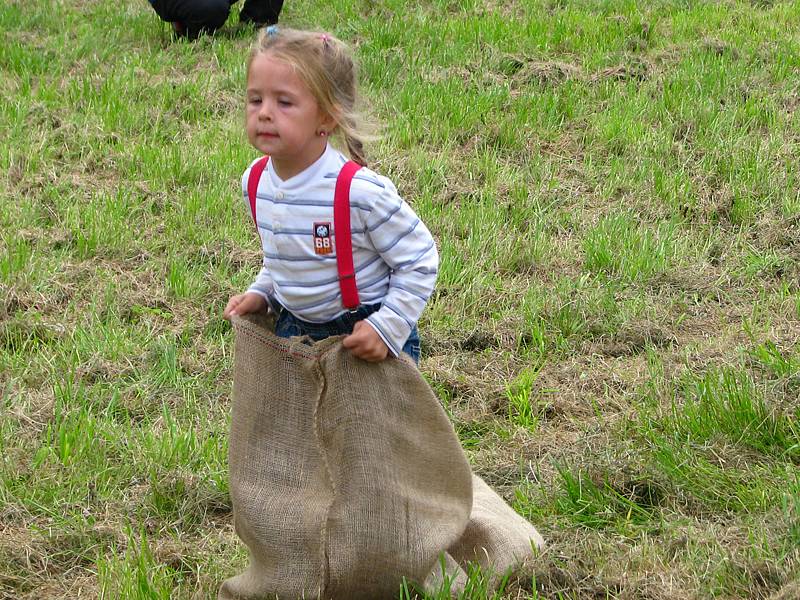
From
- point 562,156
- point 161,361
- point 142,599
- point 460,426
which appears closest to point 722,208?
point 562,156

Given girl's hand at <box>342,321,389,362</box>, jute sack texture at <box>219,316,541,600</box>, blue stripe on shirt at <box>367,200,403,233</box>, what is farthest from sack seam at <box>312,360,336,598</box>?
blue stripe on shirt at <box>367,200,403,233</box>

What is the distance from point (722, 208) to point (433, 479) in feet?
10.7

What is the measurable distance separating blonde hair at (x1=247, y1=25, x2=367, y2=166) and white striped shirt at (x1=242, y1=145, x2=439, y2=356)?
9 centimetres

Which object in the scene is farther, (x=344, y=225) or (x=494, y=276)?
(x=494, y=276)

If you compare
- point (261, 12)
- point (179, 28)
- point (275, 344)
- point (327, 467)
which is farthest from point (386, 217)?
point (261, 12)

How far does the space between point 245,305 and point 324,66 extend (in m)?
0.64

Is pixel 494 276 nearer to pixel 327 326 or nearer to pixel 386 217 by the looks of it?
pixel 327 326

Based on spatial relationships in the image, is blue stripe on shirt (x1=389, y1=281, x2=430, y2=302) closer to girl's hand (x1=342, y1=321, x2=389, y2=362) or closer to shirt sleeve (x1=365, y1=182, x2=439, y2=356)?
shirt sleeve (x1=365, y1=182, x2=439, y2=356)

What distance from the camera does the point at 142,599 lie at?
2.89m

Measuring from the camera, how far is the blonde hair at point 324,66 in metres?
2.66

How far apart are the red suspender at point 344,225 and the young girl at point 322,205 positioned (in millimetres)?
16

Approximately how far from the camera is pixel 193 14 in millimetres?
7988

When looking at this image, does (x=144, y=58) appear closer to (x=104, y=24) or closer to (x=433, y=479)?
(x=104, y=24)

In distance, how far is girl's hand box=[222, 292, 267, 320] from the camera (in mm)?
2889
